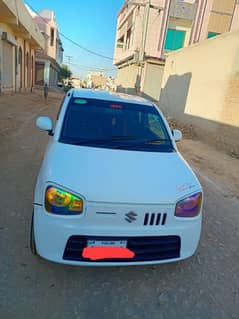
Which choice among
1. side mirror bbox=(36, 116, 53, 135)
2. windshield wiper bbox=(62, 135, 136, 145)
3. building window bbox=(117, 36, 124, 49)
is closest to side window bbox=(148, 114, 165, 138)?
windshield wiper bbox=(62, 135, 136, 145)

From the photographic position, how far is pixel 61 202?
2.16 meters

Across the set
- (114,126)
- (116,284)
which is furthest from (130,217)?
(114,126)

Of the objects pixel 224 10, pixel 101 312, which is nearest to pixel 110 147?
pixel 101 312

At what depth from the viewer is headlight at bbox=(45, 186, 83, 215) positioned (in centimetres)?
213

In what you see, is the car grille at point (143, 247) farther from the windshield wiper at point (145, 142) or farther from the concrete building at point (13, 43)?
the concrete building at point (13, 43)

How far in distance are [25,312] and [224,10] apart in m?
28.3

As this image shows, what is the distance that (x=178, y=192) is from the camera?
7.66ft

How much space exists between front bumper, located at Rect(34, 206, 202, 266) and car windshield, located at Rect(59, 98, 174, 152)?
3.47 ft

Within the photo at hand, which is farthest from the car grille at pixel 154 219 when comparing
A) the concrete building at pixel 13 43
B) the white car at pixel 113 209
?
the concrete building at pixel 13 43

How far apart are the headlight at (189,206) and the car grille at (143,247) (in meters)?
0.24

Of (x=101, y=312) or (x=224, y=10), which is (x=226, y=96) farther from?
(x=224, y=10)

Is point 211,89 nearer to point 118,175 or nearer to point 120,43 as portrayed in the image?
point 118,175

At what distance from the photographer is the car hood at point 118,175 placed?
7.14 feet

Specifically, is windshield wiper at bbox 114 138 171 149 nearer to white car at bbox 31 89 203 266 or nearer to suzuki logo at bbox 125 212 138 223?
white car at bbox 31 89 203 266
